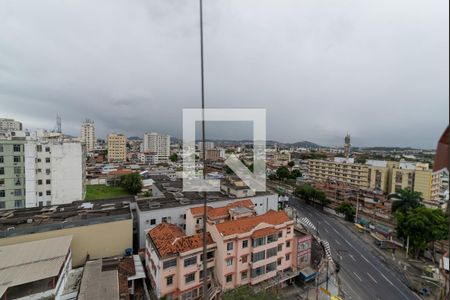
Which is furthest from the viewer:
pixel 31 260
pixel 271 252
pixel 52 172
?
pixel 52 172

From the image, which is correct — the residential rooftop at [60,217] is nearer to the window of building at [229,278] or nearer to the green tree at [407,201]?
the window of building at [229,278]

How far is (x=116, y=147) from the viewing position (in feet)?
174

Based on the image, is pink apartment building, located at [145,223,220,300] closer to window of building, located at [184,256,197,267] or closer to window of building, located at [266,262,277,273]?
window of building, located at [184,256,197,267]

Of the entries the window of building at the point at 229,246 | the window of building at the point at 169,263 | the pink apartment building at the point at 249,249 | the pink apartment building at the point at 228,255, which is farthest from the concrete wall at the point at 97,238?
the window of building at the point at 229,246

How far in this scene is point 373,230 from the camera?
60.6ft

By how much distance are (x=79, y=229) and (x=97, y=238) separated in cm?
93

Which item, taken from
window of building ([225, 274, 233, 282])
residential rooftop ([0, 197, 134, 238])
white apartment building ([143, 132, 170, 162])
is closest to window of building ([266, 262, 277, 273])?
window of building ([225, 274, 233, 282])

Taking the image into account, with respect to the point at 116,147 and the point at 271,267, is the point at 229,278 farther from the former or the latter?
the point at 116,147

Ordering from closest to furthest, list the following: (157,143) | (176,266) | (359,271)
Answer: (176,266), (359,271), (157,143)

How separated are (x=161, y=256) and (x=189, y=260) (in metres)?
1.13

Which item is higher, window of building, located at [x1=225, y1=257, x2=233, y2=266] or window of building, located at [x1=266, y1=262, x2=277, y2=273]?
window of building, located at [x1=225, y1=257, x2=233, y2=266]

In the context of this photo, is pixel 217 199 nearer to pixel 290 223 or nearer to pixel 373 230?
pixel 290 223

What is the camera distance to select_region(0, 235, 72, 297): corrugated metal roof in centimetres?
690

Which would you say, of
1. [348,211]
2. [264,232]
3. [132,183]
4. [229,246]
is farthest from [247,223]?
[132,183]
